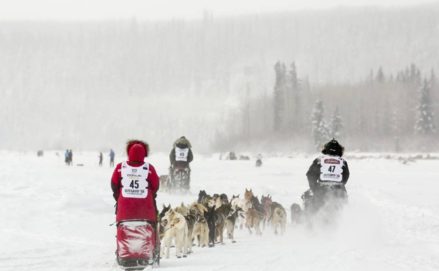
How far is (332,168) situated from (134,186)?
463 centimetres

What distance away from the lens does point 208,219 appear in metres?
9.62

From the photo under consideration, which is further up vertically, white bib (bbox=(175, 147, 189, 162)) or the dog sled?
white bib (bbox=(175, 147, 189, 162))

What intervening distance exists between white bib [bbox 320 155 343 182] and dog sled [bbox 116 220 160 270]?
14.3 ft

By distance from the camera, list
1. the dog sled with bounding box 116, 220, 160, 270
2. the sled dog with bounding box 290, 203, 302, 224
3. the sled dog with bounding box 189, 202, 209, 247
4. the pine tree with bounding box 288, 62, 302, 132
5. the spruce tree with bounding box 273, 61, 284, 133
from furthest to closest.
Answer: the pine tree with bounding box 288, 62, 302, 132 < the spruce tree with bounding box 273, 61, 284, 133 < the sled dog with bounding box 290, 203, 302, 224 < the sled dog with bounding box 189, 202, 209, 247 < the dog sled with bounding box 116, 220, 160, 270

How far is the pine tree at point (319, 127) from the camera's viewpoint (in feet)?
254

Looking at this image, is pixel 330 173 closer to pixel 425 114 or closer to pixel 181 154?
pixel 181 154

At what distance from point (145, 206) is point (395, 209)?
379 inches

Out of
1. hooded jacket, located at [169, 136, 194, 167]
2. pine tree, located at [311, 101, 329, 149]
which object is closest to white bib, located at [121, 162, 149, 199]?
hooded jacket, located at [169, 136, 194, 167]

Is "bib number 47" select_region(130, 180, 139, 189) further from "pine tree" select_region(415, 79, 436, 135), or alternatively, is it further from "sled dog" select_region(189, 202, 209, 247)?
"pine tree" select_region(415, 79, 436, 135)

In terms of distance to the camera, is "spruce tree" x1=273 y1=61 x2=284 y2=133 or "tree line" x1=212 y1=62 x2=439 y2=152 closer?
"tree line" x1=212 y1=62 x2=439 y2=152

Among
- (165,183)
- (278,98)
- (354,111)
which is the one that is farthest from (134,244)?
(354,111)

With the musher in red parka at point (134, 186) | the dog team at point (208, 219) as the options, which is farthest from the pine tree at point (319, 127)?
the musher in red parka at point (134, 186)

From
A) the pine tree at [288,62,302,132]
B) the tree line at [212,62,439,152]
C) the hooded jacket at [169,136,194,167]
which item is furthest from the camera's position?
the pine tree at [288,62,302,132]

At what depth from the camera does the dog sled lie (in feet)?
22.4
